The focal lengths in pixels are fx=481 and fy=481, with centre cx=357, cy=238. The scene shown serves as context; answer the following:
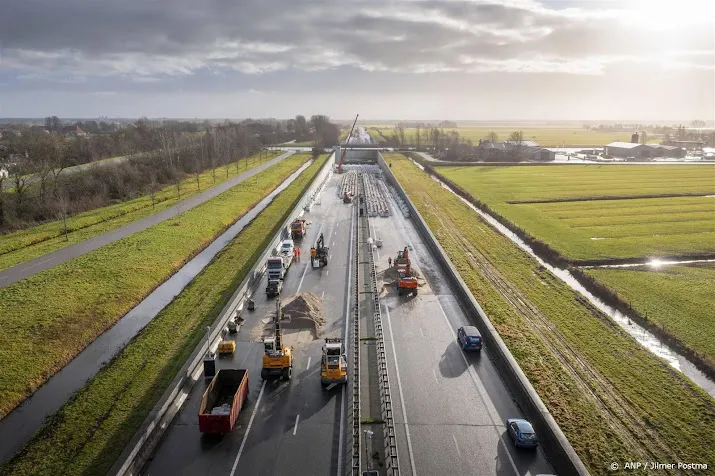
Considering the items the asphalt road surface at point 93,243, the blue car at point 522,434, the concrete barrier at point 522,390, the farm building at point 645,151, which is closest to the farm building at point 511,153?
the farm building at point 645,151

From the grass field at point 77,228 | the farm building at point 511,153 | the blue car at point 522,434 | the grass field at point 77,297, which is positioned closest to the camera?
the blue car at point 522,434

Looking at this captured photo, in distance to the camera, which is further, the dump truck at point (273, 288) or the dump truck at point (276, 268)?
the dump truck at point (276, 268)

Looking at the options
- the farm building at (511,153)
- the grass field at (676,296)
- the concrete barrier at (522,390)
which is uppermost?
the farm building at (511,153)

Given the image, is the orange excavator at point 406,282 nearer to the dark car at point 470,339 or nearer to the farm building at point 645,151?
the dark car at point 470,339

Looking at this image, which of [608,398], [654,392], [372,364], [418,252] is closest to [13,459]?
[372,364]

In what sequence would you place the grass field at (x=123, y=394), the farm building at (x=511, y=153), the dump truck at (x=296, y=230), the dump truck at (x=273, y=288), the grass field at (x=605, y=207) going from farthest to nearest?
the farm building at (x=511, y=153) < the dump truck at (x=296, y=230) < the grass field at (x=605, y=207) < the dump truck at (x=273, y=288) < the grass field at (x=123, y=394)

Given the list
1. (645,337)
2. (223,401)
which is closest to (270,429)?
(223,401)
